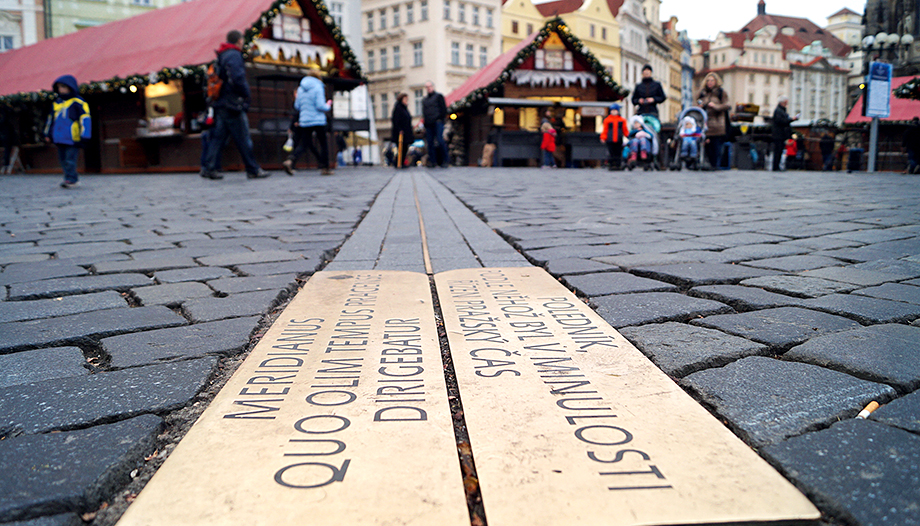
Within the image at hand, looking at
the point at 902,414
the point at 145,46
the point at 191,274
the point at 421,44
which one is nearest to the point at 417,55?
the point at 421,44

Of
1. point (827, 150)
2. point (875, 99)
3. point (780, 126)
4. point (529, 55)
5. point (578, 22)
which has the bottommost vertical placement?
point (827, 150)

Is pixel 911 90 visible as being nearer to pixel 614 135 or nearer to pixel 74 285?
pixel 614 135

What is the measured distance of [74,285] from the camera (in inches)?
119

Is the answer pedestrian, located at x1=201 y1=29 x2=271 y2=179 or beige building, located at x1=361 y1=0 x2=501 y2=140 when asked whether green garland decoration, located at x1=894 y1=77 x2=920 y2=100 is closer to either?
pedestrian, located at x1=201 y1=29 x2=271 y2=179

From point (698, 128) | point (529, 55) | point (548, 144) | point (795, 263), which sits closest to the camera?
point (795, 263)

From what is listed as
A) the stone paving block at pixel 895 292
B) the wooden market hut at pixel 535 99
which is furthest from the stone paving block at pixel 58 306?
the wooden market hut at pixel 535 99

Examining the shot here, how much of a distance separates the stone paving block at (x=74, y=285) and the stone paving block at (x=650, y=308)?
202cm

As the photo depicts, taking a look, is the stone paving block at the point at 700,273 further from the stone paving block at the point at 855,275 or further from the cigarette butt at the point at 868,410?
the cigarette butt at the point at 868,410

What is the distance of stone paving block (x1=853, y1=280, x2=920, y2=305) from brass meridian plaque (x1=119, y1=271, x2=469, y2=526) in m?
1.78

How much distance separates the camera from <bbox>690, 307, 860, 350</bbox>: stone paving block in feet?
6.78

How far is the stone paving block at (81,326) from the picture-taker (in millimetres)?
2143

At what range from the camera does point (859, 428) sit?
1.37m

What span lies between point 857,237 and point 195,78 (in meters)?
15.3

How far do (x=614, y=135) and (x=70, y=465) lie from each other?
634 inches
